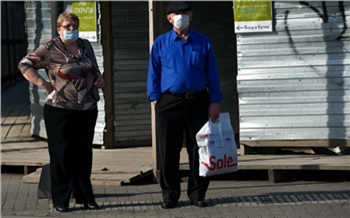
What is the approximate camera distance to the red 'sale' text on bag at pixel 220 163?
8992 mm

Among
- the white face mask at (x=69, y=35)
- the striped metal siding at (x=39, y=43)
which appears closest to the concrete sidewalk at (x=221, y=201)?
the white face mask at (x=69, y=35)

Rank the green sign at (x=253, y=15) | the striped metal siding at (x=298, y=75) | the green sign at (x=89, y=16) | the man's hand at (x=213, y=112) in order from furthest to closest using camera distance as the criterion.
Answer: the green sign at (x=89, y=16)
the green sign at (x=253, y=15)
the striped metal siding at (x=298, y=75)
the man's hand at (x=213, y=112)

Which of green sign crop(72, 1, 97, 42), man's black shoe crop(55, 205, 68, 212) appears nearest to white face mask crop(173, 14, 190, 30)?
man's black shoe crop(55, 205, 68, 212)

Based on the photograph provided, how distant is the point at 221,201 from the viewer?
375 inches

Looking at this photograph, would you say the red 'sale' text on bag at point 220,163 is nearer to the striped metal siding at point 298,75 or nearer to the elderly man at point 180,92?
the elderly man at point 180,92

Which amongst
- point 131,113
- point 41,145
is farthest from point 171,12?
point 41,145

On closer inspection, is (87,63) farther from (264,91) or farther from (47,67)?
(264,91)

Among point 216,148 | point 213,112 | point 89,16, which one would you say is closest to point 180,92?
point 213,112

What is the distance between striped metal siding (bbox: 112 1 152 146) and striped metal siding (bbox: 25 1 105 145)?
8.5 inches

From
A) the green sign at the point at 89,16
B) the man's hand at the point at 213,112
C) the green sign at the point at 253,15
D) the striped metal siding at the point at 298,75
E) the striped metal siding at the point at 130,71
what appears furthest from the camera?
the striped metal siding at the point at 130,71

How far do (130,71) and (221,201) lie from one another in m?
3.47

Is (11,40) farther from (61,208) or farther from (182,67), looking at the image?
(182,67)

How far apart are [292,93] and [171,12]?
2.59m

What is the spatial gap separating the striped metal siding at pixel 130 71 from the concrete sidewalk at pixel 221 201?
2.09m
